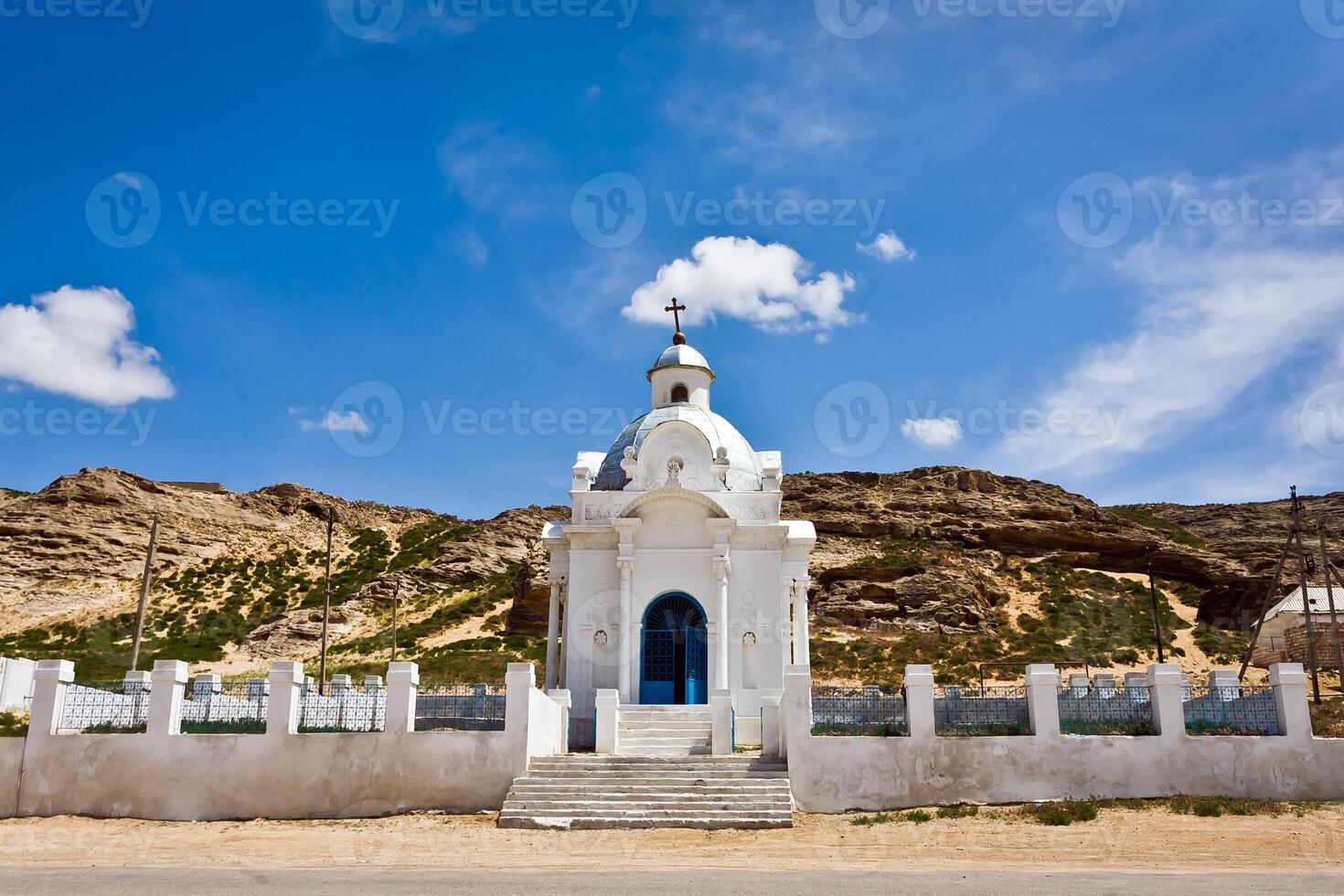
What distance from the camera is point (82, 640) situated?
47.9 metres

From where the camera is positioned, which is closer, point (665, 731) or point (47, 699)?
point (47, 699)

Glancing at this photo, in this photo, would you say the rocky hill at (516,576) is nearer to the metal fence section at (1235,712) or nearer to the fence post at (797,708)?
the metal fence section at (1235,712)

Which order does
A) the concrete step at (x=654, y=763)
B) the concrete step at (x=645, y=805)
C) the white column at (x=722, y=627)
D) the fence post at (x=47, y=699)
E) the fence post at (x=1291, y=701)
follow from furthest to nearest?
the white column at (x=722, y=627) < the concrete step at (x=654, y=763) < the fence post at (x=47, y=699) < the fence post at (x=1291, y=701) < the concrete step at (x=645, y=805)

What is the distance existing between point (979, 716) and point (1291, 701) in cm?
479

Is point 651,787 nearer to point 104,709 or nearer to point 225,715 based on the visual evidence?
point 225,715

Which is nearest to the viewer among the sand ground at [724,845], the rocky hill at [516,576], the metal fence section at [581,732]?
the sand ground at [724,845]

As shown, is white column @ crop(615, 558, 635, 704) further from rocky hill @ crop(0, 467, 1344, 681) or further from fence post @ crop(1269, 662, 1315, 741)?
rocky hill @ crop(0, 467, 1344, 681)

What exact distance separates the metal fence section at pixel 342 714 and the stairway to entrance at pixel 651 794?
2.61m

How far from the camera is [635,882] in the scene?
434 inches

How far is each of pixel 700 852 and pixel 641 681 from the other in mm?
8988

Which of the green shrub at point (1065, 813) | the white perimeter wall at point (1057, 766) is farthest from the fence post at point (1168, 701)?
the green shrub at point (1065, 813)

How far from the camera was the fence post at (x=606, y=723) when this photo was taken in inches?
712

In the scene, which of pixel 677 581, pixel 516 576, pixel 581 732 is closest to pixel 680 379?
pixel 677 581

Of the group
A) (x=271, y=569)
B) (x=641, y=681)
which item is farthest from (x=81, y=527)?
(x=641, y=681)
